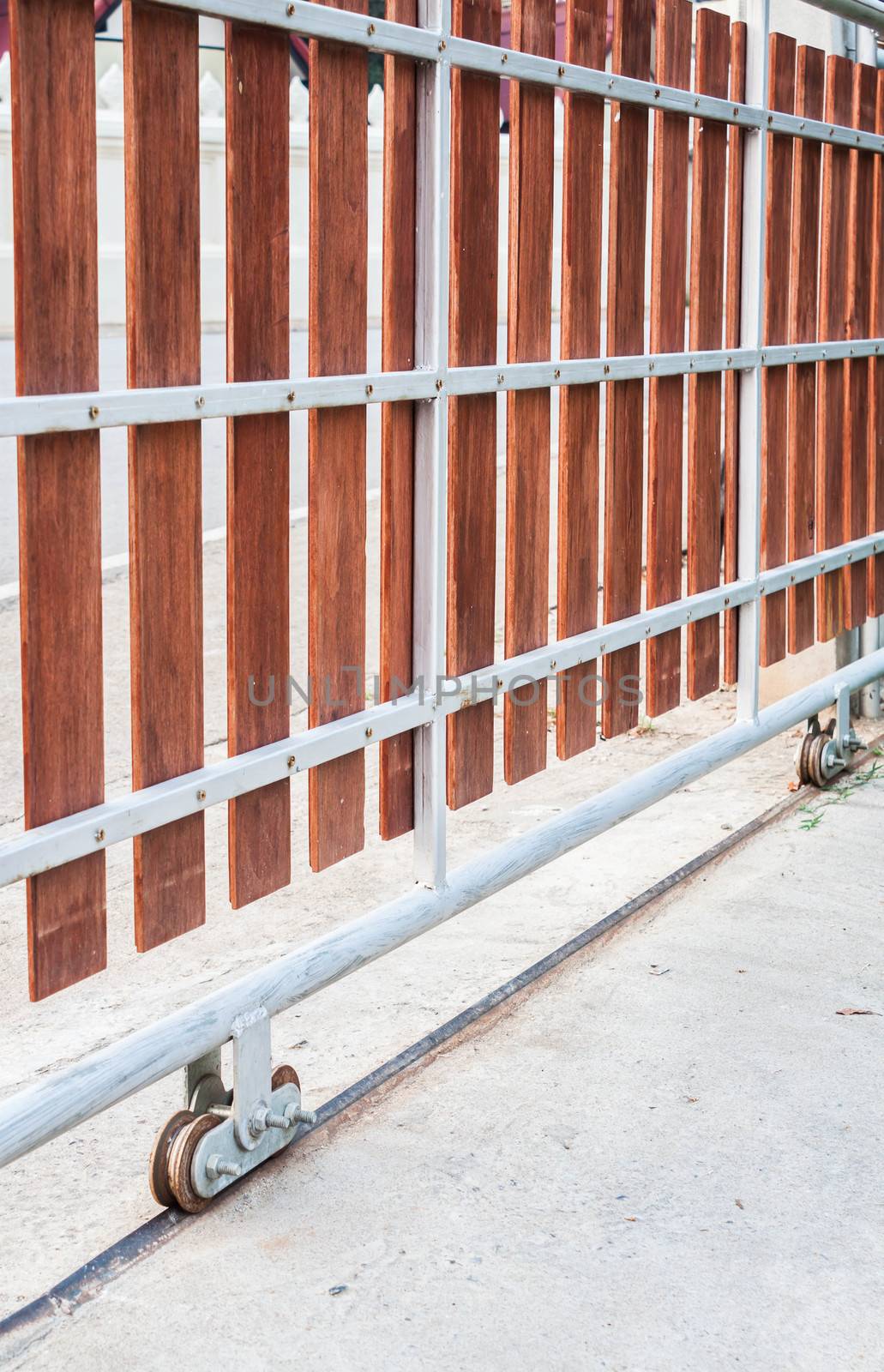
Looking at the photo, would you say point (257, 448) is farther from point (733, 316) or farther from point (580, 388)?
point (733, 316)

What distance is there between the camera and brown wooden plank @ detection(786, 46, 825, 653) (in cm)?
357

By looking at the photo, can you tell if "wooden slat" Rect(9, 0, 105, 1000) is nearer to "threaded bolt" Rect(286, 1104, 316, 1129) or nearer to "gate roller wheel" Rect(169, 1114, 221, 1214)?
"gate roller wheel" Rect(169, 1114, 221, 1214)

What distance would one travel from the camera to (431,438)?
7.91ft

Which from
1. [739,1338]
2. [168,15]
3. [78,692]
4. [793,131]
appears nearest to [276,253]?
[168,15]

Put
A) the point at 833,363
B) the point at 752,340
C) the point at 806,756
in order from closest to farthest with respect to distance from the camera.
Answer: the point at 752,340 → the point at 833,363 → the point at 806,756

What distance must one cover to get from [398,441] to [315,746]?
498mm

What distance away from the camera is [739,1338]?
1.85 m

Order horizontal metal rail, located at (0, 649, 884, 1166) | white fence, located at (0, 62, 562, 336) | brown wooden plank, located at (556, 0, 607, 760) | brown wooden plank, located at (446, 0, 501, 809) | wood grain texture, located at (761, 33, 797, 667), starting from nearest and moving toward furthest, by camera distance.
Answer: horizontal metal rail, located at (0, 649, 884, 1166)
brown wooden plank, located at (446, 0, 501, 809)
brown wooden plank, located at (556, 0, 607, 760)
wood grain texture, located at (761, 33, 797, 667)
white fence, located at (0, 62, 562, 336)

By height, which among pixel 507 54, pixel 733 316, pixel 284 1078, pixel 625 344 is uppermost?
pixel 507 54

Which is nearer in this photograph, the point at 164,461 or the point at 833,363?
the point at 164,461

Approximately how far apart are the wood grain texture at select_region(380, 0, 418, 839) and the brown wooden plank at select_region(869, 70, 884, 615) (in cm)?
204

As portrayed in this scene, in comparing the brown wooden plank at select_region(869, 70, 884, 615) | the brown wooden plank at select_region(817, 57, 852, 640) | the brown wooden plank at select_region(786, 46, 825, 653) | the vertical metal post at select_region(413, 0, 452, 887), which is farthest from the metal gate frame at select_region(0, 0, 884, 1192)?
the brown wooden plank at select_region(869, 70, 884, 615)

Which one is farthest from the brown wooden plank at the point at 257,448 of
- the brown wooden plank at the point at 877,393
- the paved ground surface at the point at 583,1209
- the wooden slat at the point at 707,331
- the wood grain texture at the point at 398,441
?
the brown wooden plank at the point at 877,393

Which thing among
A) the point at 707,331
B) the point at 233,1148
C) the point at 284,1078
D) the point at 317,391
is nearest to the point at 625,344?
the point at 707,331
